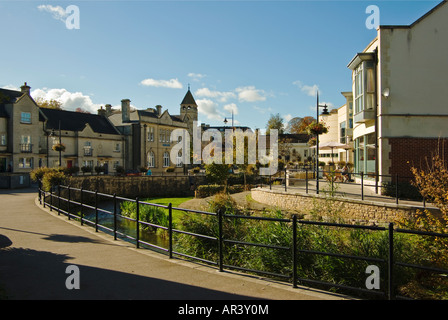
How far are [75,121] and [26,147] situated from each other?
9.97m

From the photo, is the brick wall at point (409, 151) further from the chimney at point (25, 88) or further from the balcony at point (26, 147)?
the chimney at point (25, 88)

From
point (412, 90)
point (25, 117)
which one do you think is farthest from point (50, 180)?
point (25, 117)

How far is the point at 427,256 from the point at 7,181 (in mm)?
32596

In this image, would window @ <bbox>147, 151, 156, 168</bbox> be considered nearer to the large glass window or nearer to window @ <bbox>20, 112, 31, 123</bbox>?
window @ <bbox>20, 112, 31, 123</bbox>

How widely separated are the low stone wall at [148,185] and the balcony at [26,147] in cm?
1010

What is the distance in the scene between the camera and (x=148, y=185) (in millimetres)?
38312

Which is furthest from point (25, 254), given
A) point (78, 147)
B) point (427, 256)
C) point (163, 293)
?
point (78, 147)

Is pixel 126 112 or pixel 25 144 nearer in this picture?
pixel 25 144

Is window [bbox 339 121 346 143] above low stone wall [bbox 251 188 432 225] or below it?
above

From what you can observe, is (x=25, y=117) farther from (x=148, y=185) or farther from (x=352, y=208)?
(x=352, y=208)

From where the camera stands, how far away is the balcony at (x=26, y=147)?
3874 cm

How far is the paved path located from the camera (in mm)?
5125

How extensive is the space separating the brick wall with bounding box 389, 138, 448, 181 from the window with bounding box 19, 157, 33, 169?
3754 cm

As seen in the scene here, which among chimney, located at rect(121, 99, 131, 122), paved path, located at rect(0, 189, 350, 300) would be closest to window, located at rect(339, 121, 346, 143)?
chimney, located at rect(121, 99, 131, 122)
